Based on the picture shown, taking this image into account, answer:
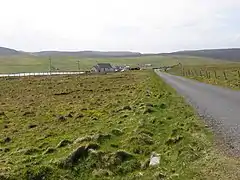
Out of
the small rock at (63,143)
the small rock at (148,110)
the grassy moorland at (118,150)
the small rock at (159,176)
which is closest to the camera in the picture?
the small rock at (159,176)

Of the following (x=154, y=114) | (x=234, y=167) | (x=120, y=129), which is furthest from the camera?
(x=154, y=114)

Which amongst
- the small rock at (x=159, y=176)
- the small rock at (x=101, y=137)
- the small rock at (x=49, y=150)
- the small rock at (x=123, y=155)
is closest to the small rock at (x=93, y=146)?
the small rock at (x=101, y=137)

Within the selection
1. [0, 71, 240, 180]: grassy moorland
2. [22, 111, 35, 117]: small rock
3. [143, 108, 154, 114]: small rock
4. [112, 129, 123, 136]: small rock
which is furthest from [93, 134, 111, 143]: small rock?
[22, 111, 35, 117]: small rock

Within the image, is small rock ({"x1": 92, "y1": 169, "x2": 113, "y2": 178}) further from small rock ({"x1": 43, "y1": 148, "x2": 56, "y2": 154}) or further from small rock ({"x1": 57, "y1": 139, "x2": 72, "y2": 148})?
small rock ({"x1": 57, "y1": 139, "x2": 72, "y2": 148})

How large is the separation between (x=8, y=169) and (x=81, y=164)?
2117mm

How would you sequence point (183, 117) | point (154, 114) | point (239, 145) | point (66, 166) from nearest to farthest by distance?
point (66, 166) < point (239, 145) < point (183, 117) < point (154, 114)

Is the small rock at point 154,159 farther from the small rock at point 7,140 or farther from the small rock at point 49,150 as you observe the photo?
the small rock at point 7,140

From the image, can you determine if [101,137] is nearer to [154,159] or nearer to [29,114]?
[154,159]

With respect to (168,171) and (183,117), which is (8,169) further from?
(183,117)

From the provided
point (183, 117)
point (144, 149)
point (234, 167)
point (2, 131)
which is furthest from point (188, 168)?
point (2, 131)

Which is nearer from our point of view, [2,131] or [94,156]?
[94,156]

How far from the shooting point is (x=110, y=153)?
12.1 m

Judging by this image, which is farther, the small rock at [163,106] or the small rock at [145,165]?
the small rock at [163,106]

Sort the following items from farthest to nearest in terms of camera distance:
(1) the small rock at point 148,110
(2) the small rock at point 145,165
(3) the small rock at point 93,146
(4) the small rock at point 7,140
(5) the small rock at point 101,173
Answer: (1) the small rock at point 148,110, (4) the small rock at point 7,140, (3) the small rock at point 93,146, (2) the small rock at point 145,165, (5) the small rock at point 101,173
